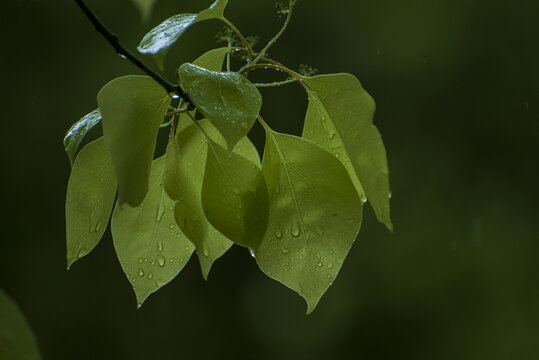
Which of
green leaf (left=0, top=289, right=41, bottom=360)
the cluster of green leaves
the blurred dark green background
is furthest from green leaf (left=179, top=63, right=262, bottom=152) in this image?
the blurred dark green background

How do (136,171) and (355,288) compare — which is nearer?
(136,171)

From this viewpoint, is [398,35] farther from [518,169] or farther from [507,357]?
[507,357]

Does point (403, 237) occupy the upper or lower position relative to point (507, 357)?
upper

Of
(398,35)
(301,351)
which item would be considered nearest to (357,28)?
(398,35)

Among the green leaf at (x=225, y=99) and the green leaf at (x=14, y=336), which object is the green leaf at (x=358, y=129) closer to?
the green leaf at (x=225, y=99)

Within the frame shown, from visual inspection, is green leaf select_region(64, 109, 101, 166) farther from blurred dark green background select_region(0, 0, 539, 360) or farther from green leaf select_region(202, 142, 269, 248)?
blurred dark green background select_region(0, 0, 539, 360)
